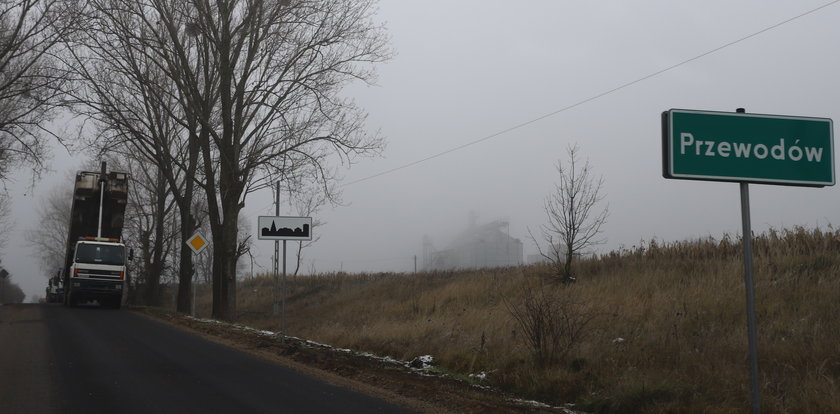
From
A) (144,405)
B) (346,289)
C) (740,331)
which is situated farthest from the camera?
(346,289)

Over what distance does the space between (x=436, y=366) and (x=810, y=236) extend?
1029 cm

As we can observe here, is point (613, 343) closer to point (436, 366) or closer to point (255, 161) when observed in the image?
point (436, 366)

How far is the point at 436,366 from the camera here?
493 inches

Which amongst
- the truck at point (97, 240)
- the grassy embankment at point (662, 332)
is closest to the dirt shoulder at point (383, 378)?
the grassy embankment at point (662, 332)

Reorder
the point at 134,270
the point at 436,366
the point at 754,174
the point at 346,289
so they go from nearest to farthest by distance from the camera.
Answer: the point at 754,174 → the point at 436,366 → the point at 346,289 → the point at 134,270

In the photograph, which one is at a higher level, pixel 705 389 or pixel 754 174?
pixel 754 174

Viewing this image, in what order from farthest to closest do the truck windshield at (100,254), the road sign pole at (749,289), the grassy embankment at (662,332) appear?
the truck windshield at (100,254) → the grassy embankment at (662,332) → the road sign pole at (749,289)

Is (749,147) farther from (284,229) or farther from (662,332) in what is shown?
(284,229)

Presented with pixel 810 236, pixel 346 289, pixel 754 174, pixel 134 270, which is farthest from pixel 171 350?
pixel 134 270

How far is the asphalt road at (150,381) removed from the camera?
8.33 meters

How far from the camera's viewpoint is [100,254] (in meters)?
29.2

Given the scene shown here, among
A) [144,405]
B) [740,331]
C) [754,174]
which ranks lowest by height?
[144,405]

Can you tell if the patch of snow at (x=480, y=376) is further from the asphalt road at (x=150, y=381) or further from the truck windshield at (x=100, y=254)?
the truck windshield at (x=100, y=254)

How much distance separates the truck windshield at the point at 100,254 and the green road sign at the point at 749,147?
27.6 meters
